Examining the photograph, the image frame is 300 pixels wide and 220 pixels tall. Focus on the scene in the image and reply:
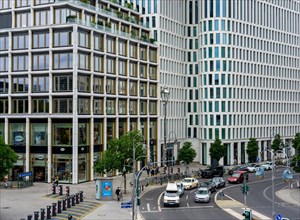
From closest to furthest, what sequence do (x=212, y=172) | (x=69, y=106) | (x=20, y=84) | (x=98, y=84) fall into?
(x=69, y=106)
(x=20, y=84)
(x=98, y=84)
(x=212, y=172)

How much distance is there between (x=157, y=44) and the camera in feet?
326

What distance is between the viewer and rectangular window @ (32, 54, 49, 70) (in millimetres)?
74312

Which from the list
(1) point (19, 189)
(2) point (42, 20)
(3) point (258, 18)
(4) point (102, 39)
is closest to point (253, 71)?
(3) point (258, 18)

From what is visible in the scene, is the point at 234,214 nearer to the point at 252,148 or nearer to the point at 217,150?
the point at 217,150

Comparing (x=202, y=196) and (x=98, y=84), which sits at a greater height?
(x=98, y=84)

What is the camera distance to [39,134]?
2943 inches

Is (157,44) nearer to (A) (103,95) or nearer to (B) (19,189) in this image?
(A) (103,95)

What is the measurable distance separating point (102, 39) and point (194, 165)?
3979cm

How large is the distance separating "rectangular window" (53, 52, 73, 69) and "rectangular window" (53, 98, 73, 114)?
16.0 feet

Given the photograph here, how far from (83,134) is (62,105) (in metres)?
5.49

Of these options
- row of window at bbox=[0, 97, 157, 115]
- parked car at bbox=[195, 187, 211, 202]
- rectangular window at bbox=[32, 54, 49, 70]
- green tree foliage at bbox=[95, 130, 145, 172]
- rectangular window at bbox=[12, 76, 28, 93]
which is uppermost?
rectangular window at bbox=[32, 54, 49, 70]

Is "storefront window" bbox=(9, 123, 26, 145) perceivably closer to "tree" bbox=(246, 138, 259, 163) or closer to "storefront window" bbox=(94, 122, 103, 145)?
"storefront window" bbox=(94, 122, 103, 145)

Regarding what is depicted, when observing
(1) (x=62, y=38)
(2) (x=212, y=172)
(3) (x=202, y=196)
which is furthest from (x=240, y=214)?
(1) (x=62, y=38)

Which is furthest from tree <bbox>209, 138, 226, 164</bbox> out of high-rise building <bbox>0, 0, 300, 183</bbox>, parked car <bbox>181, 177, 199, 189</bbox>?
parked car <bbox>181, 177, 199, 189</bbox>
